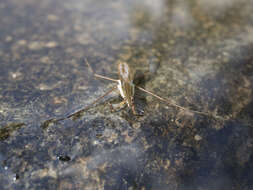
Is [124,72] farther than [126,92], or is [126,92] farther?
[124,72]

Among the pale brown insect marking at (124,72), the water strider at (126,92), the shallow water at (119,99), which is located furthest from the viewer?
the pale brown insect marking at (124,72)

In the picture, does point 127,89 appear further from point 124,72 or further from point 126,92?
point 124,72

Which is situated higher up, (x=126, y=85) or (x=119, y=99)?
(x=126, y=85)

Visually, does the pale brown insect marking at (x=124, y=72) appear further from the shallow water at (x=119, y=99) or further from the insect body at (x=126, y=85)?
the shallow water at (x=119, y=99)

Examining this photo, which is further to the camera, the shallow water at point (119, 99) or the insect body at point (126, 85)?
the insect body at point (126, 85)

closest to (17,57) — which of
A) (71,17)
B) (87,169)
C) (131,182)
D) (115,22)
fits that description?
(71,17)

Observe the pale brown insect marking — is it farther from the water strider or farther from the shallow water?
the shallow water

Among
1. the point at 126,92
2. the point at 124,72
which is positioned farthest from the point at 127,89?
the point at 124,72

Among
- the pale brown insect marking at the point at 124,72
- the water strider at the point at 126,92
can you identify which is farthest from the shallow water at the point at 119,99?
the pale brown insect marking at the point at 124,72
